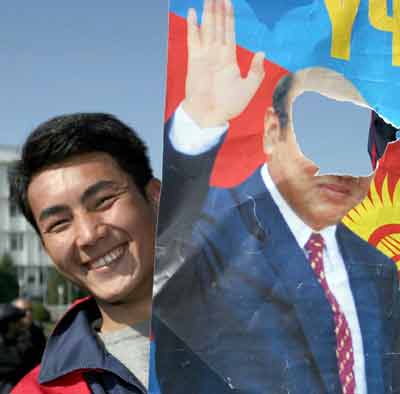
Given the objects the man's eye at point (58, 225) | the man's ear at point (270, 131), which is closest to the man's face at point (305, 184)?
the man's ear at point (270, 131)

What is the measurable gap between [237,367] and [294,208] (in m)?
0.30

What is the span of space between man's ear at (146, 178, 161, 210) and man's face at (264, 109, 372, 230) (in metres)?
0.28

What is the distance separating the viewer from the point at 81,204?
138 centimetres

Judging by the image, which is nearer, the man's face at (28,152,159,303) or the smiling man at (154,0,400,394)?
the smiling man at (154,0,400,394)

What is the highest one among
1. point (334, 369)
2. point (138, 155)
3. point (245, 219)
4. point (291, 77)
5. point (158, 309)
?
point (291, 77)

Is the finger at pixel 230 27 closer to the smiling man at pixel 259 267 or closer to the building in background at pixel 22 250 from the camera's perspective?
the smiling man at pixel 259 267

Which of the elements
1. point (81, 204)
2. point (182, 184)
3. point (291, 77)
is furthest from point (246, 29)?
point (81, 204)

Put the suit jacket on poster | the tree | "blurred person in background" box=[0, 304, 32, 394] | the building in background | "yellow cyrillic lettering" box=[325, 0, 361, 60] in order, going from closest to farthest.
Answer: the suit jacket on poster → "yellow cyrillic lettering" box=[325, 0, 361, 60] → "blurred person in background" box=[0, 304, 32, 394] → the tree → the building in background

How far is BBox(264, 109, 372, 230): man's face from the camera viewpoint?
133 centimetres

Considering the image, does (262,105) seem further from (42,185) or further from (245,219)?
(42,185)

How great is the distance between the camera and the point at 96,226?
4.47 feet

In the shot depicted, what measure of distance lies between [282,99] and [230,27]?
160 millimetres

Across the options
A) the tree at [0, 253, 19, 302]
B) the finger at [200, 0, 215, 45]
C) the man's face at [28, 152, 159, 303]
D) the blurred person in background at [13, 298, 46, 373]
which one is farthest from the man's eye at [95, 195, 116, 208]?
the tree at [0, 253, 19, 302]

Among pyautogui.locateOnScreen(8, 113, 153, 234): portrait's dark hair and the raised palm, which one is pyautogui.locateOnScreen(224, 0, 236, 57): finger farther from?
pyautogui.locateOnScreen(8, 113, 153, 234): portrait's dark hair
